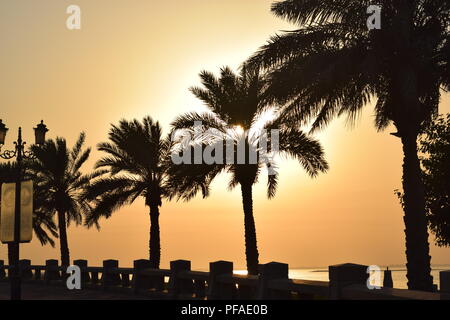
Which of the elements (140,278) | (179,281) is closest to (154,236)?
(140,278)

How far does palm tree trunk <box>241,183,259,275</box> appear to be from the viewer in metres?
32.2

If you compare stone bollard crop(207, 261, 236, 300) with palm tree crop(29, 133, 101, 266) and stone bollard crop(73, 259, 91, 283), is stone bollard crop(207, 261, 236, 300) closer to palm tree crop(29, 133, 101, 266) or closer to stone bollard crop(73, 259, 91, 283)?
stone bollard crop(73, 259, 91, 283)

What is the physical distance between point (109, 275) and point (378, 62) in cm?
1340

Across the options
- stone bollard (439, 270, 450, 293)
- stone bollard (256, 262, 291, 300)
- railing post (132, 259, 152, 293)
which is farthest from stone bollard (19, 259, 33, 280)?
stone bollard (439, 270, 450, 293)

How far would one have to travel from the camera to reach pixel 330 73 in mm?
22031

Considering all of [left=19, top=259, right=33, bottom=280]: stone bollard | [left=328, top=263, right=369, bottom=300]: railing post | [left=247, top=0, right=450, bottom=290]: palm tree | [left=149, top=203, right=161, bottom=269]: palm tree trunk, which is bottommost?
[left=19, top=259, right=33, bottom=280]: stone bollard

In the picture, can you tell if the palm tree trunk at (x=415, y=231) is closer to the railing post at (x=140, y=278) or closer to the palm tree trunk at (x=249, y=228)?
the railing post at (x=140, y=278)

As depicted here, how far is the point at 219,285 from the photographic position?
64.6 feet

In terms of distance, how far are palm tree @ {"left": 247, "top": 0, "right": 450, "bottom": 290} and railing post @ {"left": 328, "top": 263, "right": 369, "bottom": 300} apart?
923 centimetres

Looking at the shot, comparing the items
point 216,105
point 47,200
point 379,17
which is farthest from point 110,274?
point 47,200

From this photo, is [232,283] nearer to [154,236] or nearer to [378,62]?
[378,62]
